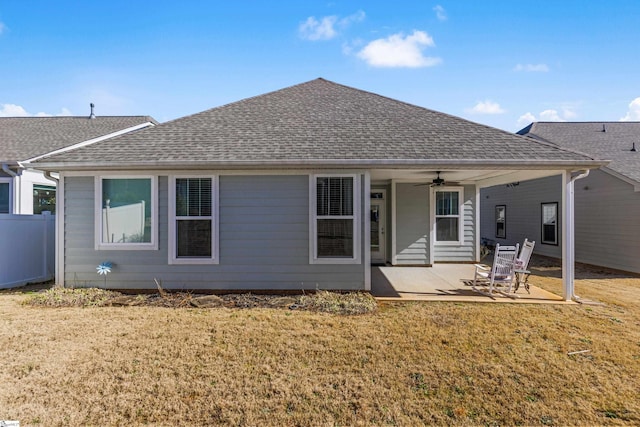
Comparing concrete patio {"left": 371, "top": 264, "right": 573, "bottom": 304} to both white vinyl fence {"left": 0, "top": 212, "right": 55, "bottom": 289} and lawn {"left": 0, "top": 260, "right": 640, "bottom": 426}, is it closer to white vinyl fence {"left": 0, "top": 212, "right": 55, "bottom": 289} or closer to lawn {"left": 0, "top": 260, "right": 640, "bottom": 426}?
lawn {"left": 0, "top": 260, "right": 640, "bottom": 426}

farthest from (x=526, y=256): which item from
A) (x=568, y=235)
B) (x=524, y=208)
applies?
(x=524, y=208)

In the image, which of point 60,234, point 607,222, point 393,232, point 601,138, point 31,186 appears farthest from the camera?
point 601,138

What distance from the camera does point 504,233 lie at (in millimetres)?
15781

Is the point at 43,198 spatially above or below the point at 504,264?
above

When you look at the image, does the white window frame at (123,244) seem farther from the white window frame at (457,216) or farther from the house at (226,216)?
the white window frame at (457,216)

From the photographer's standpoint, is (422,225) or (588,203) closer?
(422,225)

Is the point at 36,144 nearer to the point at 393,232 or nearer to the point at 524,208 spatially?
the point at 393,232

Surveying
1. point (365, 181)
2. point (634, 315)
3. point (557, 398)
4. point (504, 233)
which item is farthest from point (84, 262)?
point (504, 233)

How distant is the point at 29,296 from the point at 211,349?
5.03 metres

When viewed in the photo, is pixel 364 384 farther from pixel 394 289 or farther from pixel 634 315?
pixel 634 315

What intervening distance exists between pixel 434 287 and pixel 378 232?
10.6ft

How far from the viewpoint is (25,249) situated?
7.65 meters

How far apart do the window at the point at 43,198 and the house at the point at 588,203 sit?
13997mm

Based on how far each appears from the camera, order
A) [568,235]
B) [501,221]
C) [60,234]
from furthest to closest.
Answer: [501,221]
[60,234]
[568,235]
